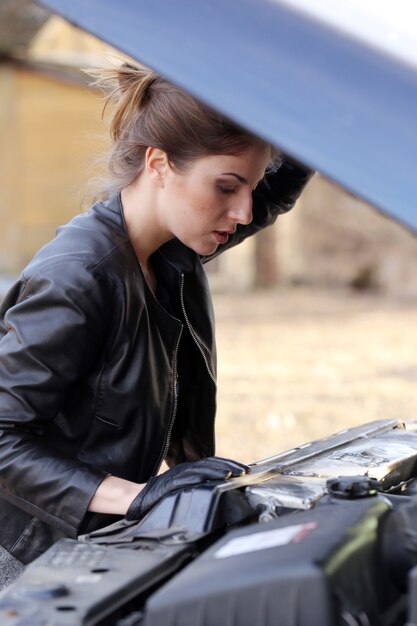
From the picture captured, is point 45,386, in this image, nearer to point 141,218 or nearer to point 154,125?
point 141,218

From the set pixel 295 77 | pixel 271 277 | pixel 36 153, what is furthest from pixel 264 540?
pixel 271 277

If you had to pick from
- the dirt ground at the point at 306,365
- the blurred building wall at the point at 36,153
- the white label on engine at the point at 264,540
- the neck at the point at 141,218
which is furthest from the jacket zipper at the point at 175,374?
the blurred building wall at the point at 36,153

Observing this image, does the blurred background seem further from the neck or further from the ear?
the ear

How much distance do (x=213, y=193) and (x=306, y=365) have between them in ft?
23.7

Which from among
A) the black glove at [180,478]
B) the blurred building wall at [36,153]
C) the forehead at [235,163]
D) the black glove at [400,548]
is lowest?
the black glove at [400,548]

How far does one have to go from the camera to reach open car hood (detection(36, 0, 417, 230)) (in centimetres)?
124

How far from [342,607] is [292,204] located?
5.57ft

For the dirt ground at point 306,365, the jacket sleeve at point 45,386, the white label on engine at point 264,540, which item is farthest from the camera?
the dirt ground at point 306,365

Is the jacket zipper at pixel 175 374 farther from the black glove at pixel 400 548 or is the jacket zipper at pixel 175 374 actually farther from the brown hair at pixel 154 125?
the black glove at pixel 400 548

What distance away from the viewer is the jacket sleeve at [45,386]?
1869mm

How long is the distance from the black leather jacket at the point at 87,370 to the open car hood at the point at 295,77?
71cm

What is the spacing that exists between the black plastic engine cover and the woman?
369 mm

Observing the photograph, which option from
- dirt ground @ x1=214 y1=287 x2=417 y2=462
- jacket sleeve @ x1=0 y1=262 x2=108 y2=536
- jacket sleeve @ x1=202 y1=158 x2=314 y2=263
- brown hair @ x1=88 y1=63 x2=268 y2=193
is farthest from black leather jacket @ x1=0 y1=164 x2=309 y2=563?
dirt ground @ x1=214 y1=287 x2=417 y2=462

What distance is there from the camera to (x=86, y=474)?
189 centimetres
